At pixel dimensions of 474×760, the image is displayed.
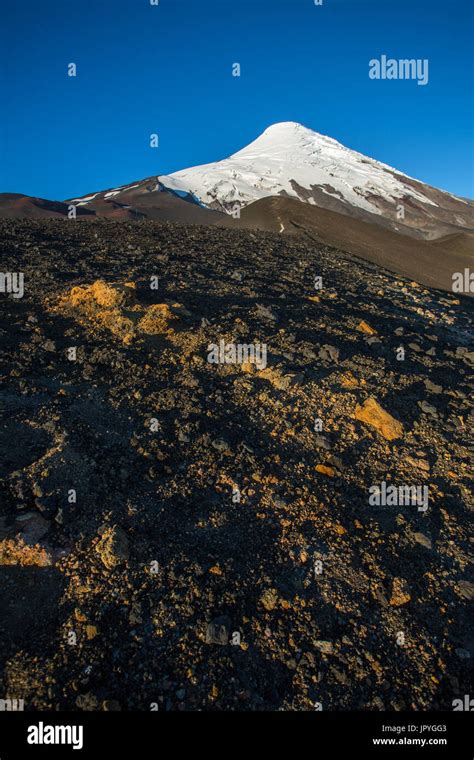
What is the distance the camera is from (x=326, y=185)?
236 ft

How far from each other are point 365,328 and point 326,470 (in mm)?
5002

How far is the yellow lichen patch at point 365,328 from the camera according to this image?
884cm

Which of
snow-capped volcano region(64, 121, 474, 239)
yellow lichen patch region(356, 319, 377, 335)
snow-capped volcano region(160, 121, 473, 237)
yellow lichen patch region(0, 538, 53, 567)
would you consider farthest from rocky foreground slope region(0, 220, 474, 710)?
snow-capped volcano region(160, 121, 473, 237)

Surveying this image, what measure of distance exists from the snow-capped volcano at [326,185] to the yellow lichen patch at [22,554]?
58781 millimetres

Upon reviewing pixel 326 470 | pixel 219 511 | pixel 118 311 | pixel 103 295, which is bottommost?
pixel 219 511

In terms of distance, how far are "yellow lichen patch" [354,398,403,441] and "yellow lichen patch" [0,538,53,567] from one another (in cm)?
442

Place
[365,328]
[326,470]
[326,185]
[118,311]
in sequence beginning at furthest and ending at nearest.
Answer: [326,185]
[365,328]
[118,311]
[326,470]

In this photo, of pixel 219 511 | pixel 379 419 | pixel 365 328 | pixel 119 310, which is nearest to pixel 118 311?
pixel 119 310

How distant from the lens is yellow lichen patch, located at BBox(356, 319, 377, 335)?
8.84 m

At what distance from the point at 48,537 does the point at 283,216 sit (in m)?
26.1

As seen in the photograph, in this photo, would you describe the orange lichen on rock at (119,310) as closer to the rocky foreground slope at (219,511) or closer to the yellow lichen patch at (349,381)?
the rocky foreground slope at (219,511)

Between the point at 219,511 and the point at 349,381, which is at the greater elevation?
the point at 349,381

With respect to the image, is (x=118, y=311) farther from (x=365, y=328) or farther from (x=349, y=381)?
(x=365, y=328)

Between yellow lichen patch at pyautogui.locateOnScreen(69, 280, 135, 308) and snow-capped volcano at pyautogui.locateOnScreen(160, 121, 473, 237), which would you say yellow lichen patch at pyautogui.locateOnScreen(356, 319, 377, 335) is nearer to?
yellow lichen patch at pyautogui.locateOnScreen(69, 280, 135, 308)
